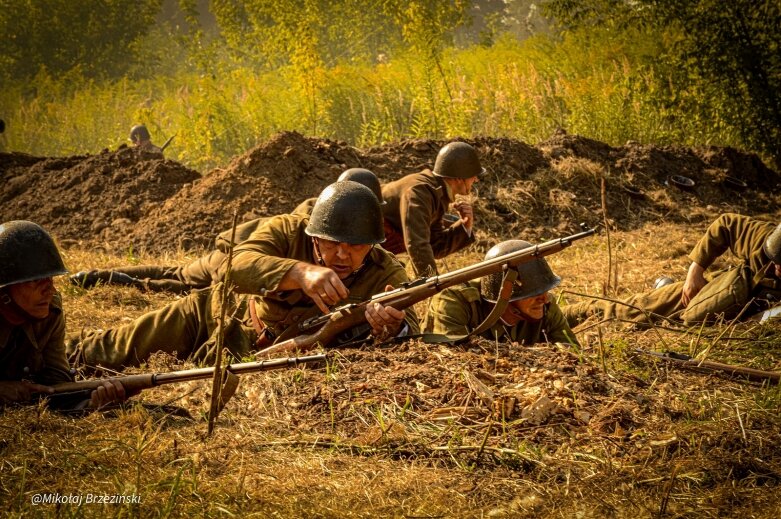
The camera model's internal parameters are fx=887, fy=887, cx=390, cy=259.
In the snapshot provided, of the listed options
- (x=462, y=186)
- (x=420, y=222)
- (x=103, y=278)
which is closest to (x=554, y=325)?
(x=420, y=222)

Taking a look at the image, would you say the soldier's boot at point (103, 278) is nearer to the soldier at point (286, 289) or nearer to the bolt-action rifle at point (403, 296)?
the soldier at point (286, 289)

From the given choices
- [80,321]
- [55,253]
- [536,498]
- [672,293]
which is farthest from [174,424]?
[672,293]

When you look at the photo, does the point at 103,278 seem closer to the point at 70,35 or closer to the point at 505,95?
the point at 505,95

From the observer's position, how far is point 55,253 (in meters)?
5.16

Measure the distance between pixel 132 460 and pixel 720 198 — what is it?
39.8ft

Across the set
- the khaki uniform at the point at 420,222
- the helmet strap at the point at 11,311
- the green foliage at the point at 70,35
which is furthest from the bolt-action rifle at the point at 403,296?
the green foliage at the point at 70,35

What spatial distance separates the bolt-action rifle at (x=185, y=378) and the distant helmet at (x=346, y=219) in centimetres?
123

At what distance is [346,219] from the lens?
568 centimetres

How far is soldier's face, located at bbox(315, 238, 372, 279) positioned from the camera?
5.76 metres

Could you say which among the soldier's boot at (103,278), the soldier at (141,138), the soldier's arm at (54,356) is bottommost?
the soldier at (141,138)

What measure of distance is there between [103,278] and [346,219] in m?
4.12

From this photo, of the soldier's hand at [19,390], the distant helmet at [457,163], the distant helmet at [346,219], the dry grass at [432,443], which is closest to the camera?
the dry grass at [432,443]

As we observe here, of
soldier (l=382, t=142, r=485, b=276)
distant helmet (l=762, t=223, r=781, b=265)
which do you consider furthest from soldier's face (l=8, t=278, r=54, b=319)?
distant helmet (l=762, t=223, r=781, b=265)

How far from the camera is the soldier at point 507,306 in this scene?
607cm
